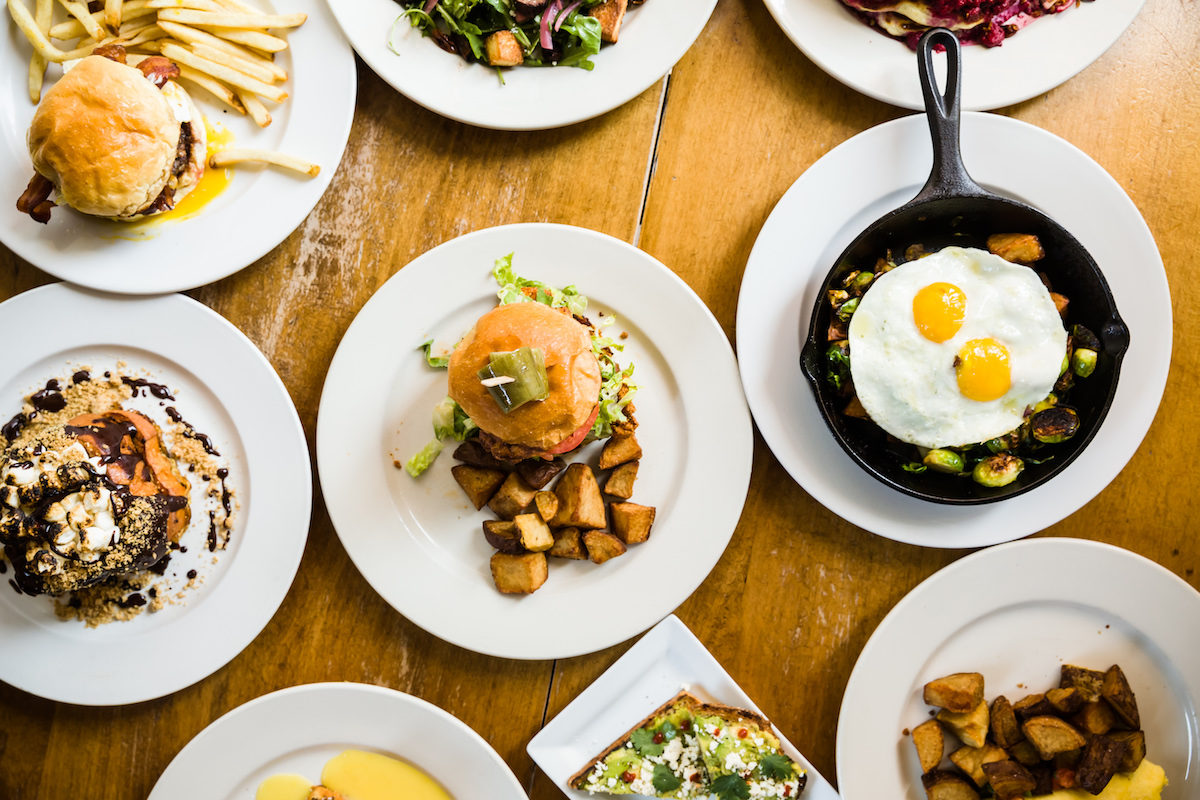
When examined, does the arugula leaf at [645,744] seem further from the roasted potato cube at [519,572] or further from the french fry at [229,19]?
the french fry at [229,19]

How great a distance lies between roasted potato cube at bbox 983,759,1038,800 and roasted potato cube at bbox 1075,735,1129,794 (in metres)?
0.19

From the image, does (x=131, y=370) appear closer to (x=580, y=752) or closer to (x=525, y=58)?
(x=525, y=58)

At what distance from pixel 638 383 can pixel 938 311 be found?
1.16m

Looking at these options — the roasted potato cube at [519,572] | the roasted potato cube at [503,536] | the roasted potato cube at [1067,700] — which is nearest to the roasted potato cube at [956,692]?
the roasted potato cube at [1067,700]

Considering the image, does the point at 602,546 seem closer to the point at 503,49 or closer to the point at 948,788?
the point at 948,788

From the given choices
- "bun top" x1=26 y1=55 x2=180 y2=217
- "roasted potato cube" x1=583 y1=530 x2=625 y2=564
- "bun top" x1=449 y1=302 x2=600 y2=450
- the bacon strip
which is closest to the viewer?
"bun top" x1=449 y1=302 x2=600 y2=450

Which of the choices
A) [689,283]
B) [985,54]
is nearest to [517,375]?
[689,283]

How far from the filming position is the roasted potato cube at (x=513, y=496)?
3.00 m

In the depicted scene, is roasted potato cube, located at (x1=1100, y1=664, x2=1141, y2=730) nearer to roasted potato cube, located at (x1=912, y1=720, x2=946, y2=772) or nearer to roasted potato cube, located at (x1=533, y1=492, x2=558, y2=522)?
roasted potato cube, located at (x1=912, y1=720, x2=946, y2=772)

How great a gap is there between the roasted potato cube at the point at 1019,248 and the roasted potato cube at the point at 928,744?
1.89 m

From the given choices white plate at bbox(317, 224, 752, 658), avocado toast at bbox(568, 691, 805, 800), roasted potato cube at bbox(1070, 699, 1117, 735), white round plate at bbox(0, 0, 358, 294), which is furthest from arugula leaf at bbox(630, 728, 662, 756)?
→ white round plate at bbox(0, 0, 358, 294)

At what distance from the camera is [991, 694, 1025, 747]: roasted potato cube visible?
3113 millimetres

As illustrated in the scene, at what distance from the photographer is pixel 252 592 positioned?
3107 mm

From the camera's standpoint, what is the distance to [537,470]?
3.01 m
